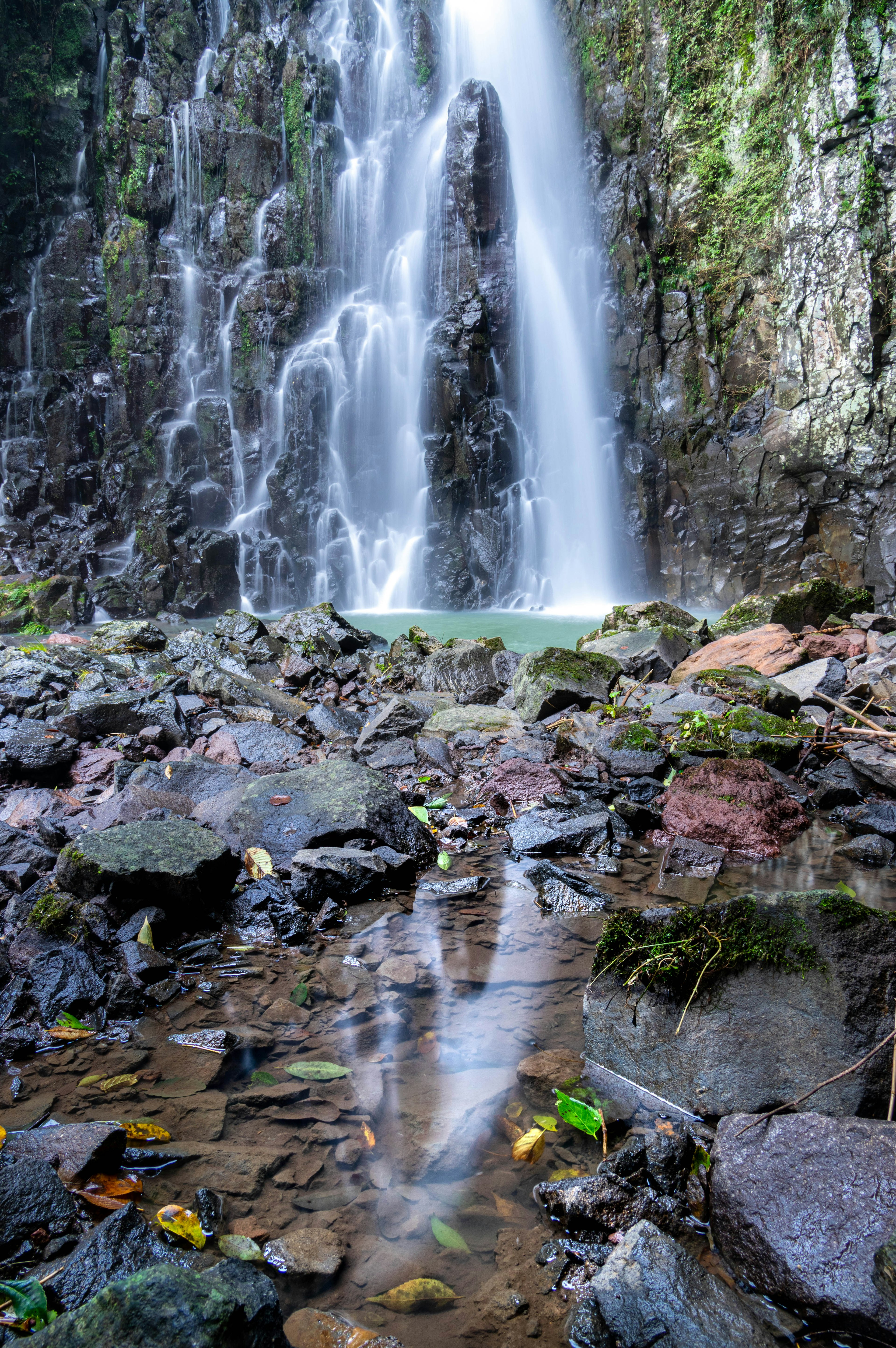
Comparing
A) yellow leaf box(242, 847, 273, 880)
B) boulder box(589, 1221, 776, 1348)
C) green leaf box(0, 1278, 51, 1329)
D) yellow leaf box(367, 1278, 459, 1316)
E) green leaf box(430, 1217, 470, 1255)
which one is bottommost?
→ green leaf box(430, 1217, 470, 1255)

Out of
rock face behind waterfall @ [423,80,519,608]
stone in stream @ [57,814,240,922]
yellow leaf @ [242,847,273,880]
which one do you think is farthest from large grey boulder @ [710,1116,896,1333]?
rock face behind waterfall @ [423,80,519,608]

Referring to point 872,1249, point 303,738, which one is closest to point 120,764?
point 303,738

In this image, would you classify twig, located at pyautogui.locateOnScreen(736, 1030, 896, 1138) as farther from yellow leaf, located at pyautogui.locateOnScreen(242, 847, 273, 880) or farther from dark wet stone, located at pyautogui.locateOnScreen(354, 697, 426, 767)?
dark wet stone, located at pyautogui.locateOnScreen(354, 697, 426, 767)

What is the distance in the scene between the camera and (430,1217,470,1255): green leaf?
1.81 m

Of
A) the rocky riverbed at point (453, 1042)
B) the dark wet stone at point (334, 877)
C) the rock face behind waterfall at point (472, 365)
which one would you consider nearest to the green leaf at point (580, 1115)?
the rocky riverbed at point (453, 1042)

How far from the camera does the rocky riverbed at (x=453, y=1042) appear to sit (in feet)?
5.22

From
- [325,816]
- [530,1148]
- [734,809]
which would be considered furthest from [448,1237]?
[734,809]

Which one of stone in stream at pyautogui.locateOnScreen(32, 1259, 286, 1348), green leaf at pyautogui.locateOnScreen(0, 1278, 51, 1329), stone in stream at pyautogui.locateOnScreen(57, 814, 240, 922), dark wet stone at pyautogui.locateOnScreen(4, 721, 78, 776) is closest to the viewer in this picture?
stone in stream at pyautogui.locateOnScreen(32, 1259, 286, 1348)

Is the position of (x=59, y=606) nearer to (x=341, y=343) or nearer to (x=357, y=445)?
(x=357, y=445)

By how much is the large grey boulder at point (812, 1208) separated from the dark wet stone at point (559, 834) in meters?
2.49

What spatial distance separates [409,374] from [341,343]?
107 inches

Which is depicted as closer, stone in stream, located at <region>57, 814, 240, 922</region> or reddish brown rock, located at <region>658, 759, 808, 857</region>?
stone in stream, located at <region>57, 814, 240, 922</region>

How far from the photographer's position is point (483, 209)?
65.8 feet

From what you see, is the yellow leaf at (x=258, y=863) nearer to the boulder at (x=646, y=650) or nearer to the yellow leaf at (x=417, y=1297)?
the yellow leaf at (x=417, y=1297)
